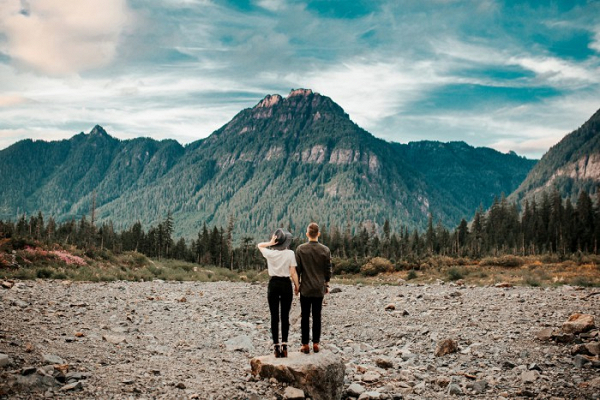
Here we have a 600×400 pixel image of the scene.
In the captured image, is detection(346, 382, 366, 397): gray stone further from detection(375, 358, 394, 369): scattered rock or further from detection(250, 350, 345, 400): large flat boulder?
detection(375, 358, 394, 369): scattered rock

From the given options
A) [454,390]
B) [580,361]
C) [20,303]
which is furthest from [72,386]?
[580,361]

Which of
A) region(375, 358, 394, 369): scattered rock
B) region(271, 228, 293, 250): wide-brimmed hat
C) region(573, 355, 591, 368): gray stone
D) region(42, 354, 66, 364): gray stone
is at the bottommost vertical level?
region(375, 358, 394, 369): scattered rock

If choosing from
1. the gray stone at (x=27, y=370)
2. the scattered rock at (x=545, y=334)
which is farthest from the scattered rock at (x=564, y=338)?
the gray stone at (x=27, y=370)

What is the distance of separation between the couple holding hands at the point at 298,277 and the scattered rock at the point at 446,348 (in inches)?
167

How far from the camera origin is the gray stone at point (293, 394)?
7547 millimetres

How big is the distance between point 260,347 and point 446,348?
548cm

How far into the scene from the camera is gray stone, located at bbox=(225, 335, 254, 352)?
12.0 meters

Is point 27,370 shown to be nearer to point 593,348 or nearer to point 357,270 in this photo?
point 593,348

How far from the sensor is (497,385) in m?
8.56

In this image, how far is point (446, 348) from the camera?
11312mm

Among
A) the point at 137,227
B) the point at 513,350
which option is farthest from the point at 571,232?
the point at 137,227

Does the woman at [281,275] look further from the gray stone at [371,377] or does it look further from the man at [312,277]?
the gray stone at [371,377]

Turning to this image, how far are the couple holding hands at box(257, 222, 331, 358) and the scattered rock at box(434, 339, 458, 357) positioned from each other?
14.0 feet

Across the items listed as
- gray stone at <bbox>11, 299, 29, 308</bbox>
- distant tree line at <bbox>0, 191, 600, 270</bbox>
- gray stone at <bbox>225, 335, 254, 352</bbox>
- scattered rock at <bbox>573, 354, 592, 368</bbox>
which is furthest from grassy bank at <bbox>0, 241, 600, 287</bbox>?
distant tree line at <bbox>0, 191, 600, 270</bbox>
